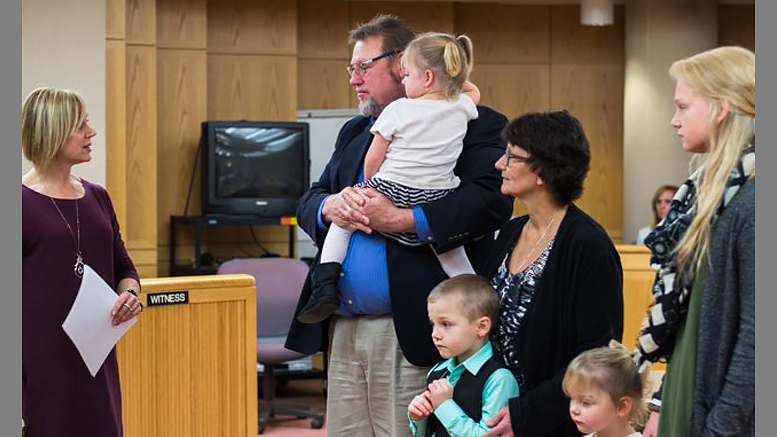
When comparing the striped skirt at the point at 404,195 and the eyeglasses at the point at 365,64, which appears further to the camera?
the eyeglasses at the point at 365,64

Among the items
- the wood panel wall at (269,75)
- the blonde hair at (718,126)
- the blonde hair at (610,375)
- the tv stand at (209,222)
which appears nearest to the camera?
the blonde hair at (718,126)

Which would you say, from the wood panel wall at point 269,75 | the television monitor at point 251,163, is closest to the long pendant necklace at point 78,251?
the wood panel wall at point 269,75

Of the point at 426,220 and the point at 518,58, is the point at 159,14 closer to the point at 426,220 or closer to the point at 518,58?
the point at 518,58

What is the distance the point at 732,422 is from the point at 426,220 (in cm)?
93

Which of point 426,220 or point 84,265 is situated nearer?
point 426,220

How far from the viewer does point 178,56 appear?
8.62m

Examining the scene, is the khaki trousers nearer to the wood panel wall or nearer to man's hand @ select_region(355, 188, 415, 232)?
man's hand @ select_region(355, 188, 415, 232)

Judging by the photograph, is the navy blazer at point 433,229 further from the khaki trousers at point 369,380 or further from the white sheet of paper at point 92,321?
the white sheet of paper at point 92,321

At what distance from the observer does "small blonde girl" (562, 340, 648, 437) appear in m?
2.12

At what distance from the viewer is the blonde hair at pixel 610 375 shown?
2.12 metres

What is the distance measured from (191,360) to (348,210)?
156cm

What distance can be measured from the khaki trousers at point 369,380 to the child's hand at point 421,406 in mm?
167

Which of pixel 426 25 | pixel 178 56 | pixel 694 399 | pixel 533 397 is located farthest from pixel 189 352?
pixel 426 25

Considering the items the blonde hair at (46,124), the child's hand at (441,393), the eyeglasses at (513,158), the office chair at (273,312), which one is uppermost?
the blonde hair at (46,124)
